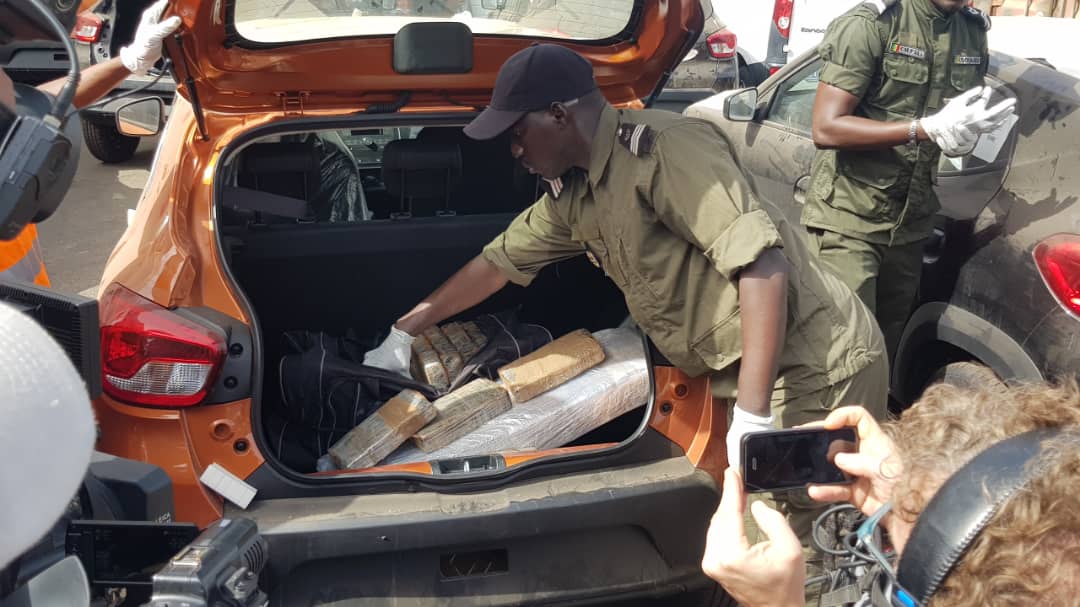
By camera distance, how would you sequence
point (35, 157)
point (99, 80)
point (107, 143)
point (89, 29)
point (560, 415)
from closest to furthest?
point (35, 157), point (560, 415), point (99, 80), point (89, 29), point (107, 143)

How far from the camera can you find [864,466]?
1281mm

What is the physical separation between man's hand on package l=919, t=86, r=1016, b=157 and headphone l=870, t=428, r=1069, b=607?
1963mm

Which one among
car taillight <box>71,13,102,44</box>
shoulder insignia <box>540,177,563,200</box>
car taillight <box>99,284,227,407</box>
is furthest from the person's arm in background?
car taillight <box>71,13,102,44</box>

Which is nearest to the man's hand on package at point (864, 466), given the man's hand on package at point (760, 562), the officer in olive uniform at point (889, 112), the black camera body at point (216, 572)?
the man's hand on package at point (760, 562)

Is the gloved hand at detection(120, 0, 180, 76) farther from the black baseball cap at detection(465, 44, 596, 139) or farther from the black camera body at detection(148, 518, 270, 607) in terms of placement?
the black camera body at detection(148, 518, 270, 607)

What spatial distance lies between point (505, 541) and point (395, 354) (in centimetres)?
85

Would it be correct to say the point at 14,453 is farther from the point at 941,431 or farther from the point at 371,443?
the point at 371,443

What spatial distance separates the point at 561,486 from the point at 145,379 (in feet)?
3.18

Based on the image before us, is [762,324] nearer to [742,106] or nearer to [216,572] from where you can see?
[216,572]

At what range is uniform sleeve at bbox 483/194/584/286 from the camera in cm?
253

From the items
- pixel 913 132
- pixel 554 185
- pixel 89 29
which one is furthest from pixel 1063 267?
pixel 89 29

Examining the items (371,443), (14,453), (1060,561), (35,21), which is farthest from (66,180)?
(1060,561)

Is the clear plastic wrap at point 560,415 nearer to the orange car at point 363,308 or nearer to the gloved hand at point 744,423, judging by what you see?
the orange car at point 363,308

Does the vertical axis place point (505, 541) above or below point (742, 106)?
below
